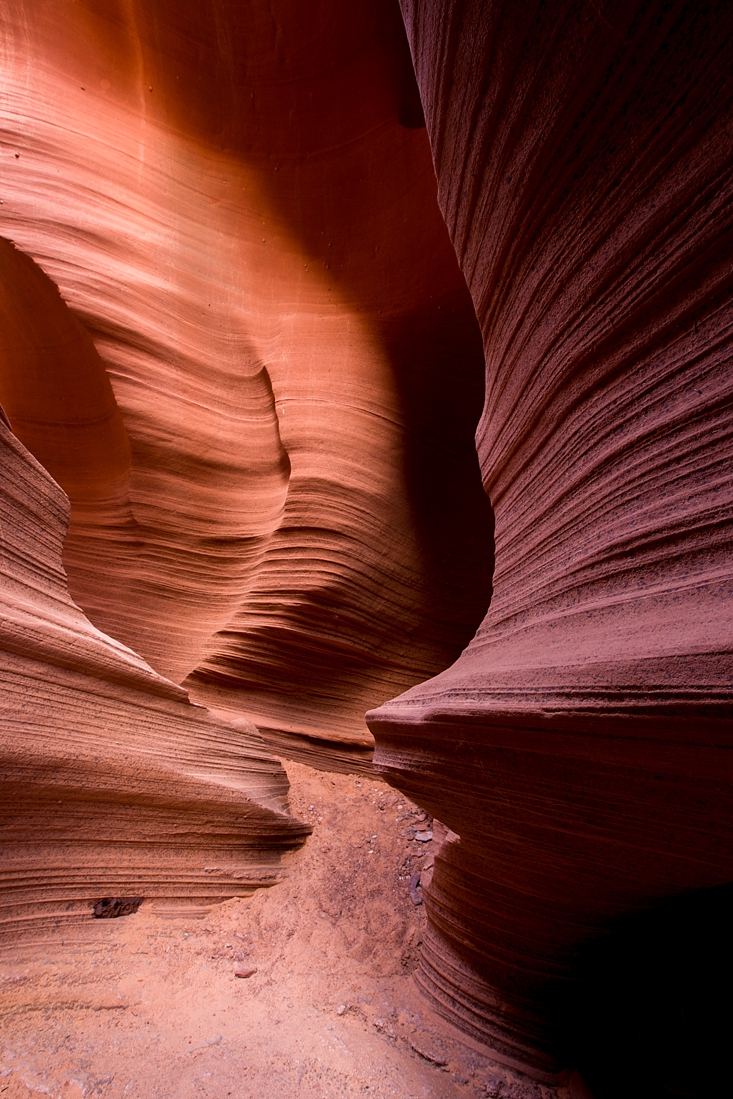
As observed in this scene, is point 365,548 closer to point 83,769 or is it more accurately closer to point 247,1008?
point 83,769

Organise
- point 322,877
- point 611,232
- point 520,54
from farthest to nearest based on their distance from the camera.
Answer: point 322,877 < point 520,54 < point 611,232

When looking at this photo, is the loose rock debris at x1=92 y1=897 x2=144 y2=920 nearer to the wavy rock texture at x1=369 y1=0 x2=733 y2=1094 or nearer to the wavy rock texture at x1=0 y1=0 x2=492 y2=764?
the wavy rock texture at x1=369 y1=0 x2=733 y2=1094

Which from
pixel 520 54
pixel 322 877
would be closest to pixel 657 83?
pixel 520 54

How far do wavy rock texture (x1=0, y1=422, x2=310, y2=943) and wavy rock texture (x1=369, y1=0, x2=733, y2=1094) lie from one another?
921mm

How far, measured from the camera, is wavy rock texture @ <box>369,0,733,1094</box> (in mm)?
914

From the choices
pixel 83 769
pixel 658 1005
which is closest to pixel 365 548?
pixel 83 769

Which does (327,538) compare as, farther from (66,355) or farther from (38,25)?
(38,25)

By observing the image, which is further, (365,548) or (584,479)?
(365,548)

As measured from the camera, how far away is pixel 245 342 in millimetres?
3641

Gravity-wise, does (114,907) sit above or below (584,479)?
below

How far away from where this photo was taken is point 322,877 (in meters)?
2.50

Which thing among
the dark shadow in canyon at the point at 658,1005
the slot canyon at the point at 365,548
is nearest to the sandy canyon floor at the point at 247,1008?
the slot canyon at the point at 365,548

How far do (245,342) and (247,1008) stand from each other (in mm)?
3339

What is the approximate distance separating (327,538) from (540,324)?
6.50 feet
